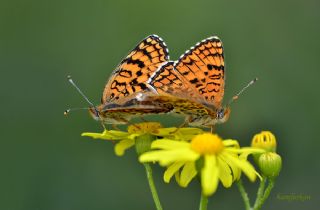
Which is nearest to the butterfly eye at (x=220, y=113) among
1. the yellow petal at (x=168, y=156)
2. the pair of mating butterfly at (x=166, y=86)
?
the pair of mating butterfly at (x=166, y=86)

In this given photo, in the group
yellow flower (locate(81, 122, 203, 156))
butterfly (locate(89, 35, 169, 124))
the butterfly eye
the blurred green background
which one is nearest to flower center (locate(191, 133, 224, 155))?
yellow flower (locate(81, 122, 203, 156))

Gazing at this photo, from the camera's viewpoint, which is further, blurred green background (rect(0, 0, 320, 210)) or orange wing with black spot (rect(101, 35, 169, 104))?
blurred green background (rect(0, 0, 320, 210))

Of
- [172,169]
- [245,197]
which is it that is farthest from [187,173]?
[245,197]

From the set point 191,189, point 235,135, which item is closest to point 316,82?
point 235,135

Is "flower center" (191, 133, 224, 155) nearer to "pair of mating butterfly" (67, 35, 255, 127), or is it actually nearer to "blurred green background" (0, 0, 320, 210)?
"pair of mating butterfly" (67, 35, 255, 127)

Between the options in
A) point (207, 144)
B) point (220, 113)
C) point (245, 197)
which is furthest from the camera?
point (220, 113)

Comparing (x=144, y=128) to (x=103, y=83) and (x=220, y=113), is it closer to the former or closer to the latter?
(x=220, y=113)
